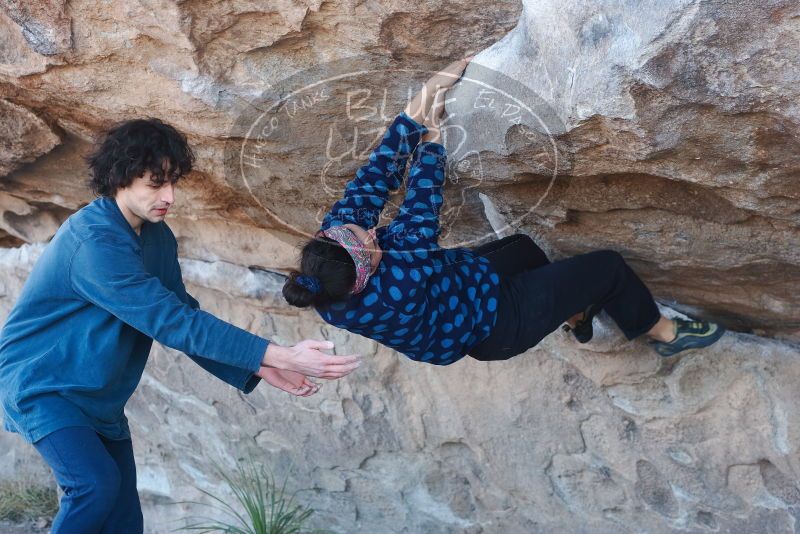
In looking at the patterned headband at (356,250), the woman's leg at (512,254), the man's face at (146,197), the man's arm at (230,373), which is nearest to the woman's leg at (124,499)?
the man's arm at (230,373)

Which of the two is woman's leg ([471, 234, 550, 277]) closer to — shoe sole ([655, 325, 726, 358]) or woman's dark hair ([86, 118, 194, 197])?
shoe sole ([655, 325, 726, 358])

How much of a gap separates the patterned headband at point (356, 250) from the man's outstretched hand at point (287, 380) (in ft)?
0.77

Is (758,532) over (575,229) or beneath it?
beneath

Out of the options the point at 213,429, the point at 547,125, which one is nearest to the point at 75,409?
the point at 547,125

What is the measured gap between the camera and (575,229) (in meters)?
2.32

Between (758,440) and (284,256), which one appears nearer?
(758,440)

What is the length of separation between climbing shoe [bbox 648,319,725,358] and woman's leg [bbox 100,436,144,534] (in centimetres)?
144

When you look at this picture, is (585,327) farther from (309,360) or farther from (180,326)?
(180,326)

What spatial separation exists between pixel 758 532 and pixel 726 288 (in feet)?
2.46

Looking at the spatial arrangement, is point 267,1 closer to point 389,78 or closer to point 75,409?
point 389,78

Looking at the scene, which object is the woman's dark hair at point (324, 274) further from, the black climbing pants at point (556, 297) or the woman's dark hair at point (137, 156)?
the black climbing pants at point (556, 297)

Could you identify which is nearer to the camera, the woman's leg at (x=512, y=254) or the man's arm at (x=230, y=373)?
the man's arm at (x=230, y=373)

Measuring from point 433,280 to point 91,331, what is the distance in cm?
78

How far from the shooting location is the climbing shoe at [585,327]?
2.36 metres
